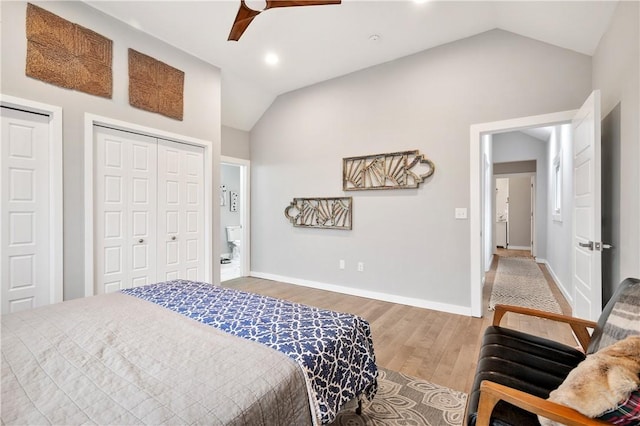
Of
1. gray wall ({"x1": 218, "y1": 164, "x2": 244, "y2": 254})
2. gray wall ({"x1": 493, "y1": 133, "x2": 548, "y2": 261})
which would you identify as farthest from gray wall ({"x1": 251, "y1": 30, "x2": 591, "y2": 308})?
gray wall ({"x1": 493, "y1": 133, "x2": 548, "y2": 261})

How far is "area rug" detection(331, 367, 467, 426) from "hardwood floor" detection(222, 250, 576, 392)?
126mm

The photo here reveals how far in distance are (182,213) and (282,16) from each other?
240cm

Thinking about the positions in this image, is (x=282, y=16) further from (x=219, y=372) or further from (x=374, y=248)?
(x=219, y=372)

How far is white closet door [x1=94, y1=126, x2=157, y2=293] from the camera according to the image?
9.14 feet

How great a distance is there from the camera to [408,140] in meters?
3.54

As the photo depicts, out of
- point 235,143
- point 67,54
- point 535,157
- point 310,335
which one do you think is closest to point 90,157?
point 67,54

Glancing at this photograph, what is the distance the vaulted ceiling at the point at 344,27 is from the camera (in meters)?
2.51

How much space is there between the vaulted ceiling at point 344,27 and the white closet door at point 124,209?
1.22 m

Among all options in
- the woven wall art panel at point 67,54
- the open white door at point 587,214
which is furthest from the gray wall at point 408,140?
the woven wall art panel at point 67,54

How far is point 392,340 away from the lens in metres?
2.58

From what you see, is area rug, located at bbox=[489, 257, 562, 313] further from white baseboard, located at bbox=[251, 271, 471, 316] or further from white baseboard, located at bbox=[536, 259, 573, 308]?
white baseboard, located at bbox=[251, 271, 471, 316]

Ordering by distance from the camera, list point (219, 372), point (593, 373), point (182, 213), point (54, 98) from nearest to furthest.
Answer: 1. point (593, 373)
2. point (219, 372)
3. point (54, 98)
4. point (182, 213)

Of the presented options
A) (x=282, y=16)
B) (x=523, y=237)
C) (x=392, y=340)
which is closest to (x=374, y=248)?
(x=392, y=340)

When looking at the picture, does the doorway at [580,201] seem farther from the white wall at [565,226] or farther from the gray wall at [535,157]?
the gray wall at [535,157]
